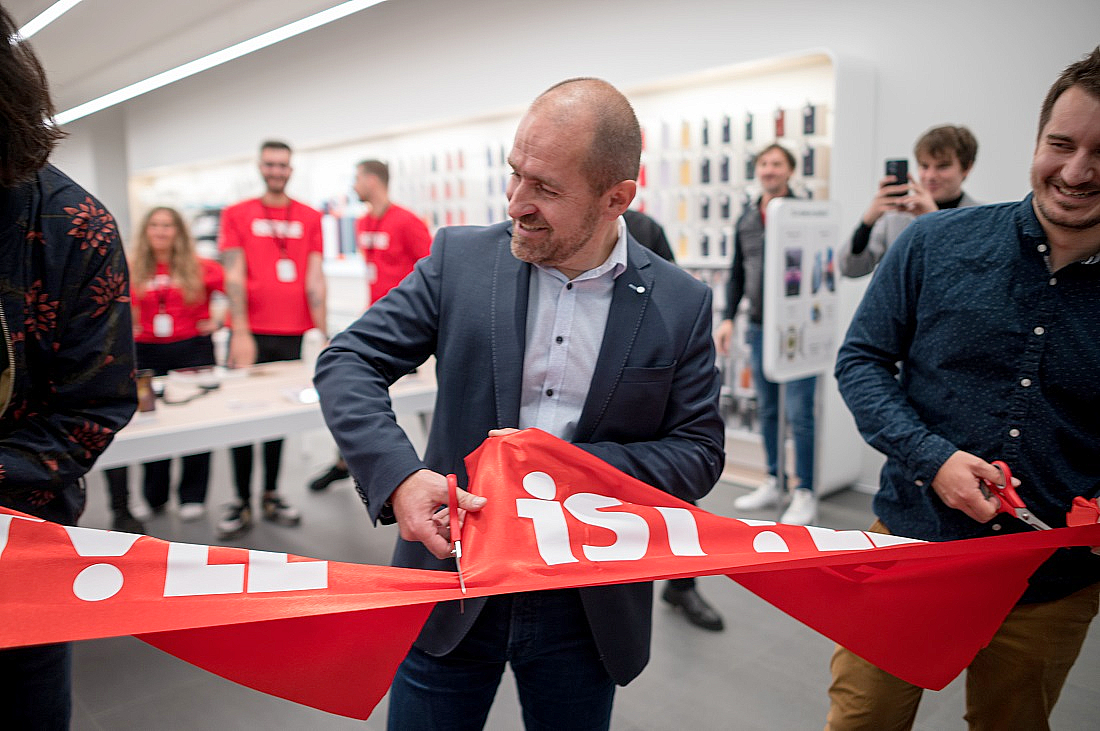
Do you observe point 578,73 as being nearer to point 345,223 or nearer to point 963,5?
point 963,5

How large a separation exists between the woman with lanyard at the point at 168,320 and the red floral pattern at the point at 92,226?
3483 millimetres

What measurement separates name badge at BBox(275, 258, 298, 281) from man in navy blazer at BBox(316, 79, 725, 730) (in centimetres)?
372

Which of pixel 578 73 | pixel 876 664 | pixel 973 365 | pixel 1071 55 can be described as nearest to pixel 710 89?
pixel 578 73

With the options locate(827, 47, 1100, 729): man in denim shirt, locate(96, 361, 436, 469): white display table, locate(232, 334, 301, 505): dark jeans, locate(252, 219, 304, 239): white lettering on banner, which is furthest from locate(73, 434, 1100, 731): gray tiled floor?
locate(252, 219, 304, 239): white lettering on banner

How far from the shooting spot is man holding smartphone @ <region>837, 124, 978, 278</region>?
346cm

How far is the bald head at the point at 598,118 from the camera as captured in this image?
1.30 m

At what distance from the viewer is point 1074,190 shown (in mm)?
1436

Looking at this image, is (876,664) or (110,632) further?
(876,664)

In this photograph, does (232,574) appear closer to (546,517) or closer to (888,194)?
(546,517)

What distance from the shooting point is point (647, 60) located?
19.9ft

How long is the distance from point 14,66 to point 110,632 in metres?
0.84

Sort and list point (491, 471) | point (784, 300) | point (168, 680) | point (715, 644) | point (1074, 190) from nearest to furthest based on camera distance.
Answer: point (491, 471), point (1074, 190), point (168, 680), point (715, 644), point (784, 300)

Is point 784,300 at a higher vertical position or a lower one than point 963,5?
lower

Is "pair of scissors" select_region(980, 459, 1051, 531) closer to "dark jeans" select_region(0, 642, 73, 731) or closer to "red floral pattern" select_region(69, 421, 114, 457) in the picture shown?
"red floral pattern" select_region(69, 421, 114, 457)
